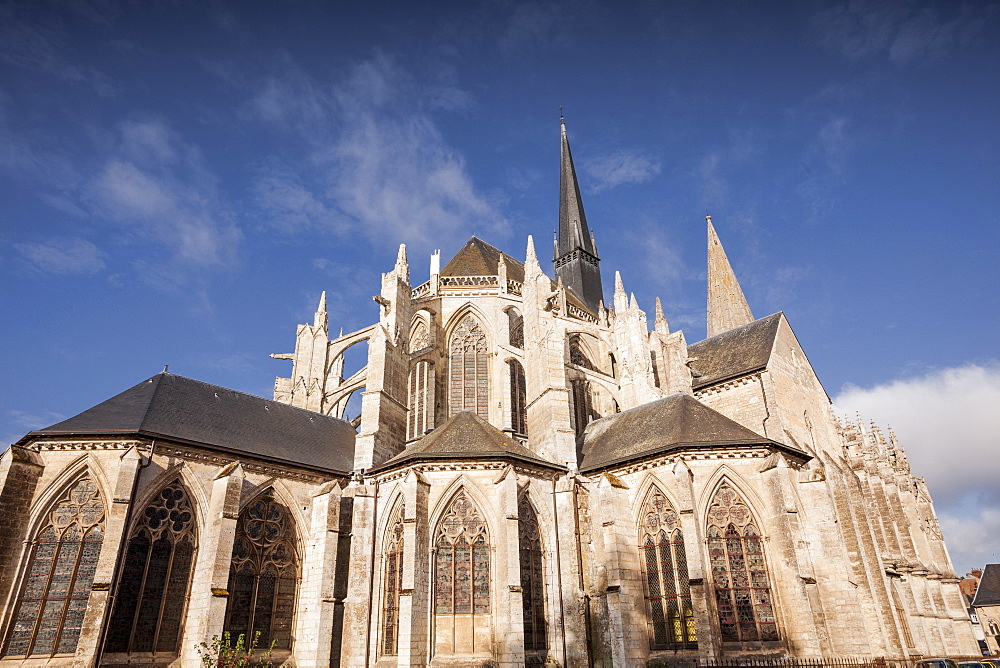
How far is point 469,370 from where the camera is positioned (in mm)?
22344

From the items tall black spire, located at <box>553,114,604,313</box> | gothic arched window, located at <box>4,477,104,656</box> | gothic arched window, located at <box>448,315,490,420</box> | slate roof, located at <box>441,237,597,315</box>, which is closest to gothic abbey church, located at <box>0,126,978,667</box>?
gothic arched window, located at <box>4,477,104,656</box>

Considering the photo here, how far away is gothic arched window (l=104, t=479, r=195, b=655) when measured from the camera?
1313cm

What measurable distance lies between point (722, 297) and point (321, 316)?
21727 mm

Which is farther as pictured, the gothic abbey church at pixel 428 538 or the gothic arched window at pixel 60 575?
the gothic abbey church at pixel 428 538

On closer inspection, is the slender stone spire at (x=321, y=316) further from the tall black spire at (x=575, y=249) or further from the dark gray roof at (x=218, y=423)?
the tall black spire at (x=575, y=249)

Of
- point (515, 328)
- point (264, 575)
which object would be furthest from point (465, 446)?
point (515, 328)

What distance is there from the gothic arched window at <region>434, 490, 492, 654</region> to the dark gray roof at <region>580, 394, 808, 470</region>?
12.9ft

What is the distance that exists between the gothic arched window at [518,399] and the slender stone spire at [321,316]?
24.5 ft

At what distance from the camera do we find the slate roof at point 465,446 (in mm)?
15070

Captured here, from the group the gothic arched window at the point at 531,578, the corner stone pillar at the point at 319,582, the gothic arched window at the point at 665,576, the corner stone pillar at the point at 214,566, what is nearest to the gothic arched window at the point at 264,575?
the corner stone pillar at the point at 319,582

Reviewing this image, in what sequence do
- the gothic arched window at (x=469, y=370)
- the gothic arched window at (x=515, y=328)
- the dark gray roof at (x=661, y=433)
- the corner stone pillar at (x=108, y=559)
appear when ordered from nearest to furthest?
the corner stone pillar at (x=108, y=559), the dark gray roof at (x=661, y=433), the gothic arched window at (x=469, y=370), the gothic arched window at (x=515, y=328)

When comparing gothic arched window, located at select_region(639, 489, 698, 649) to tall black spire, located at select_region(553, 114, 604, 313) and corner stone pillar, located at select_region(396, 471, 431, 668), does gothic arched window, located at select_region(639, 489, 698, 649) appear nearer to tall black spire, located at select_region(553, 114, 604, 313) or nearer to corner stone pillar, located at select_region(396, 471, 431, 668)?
corner stone pillar, located at select_region(396, 471, 431, 668)

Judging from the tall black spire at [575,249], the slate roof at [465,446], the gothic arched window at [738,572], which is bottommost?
the gothic arched window at [738,572]

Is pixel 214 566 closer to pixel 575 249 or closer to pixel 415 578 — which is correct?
pixel 415 578
